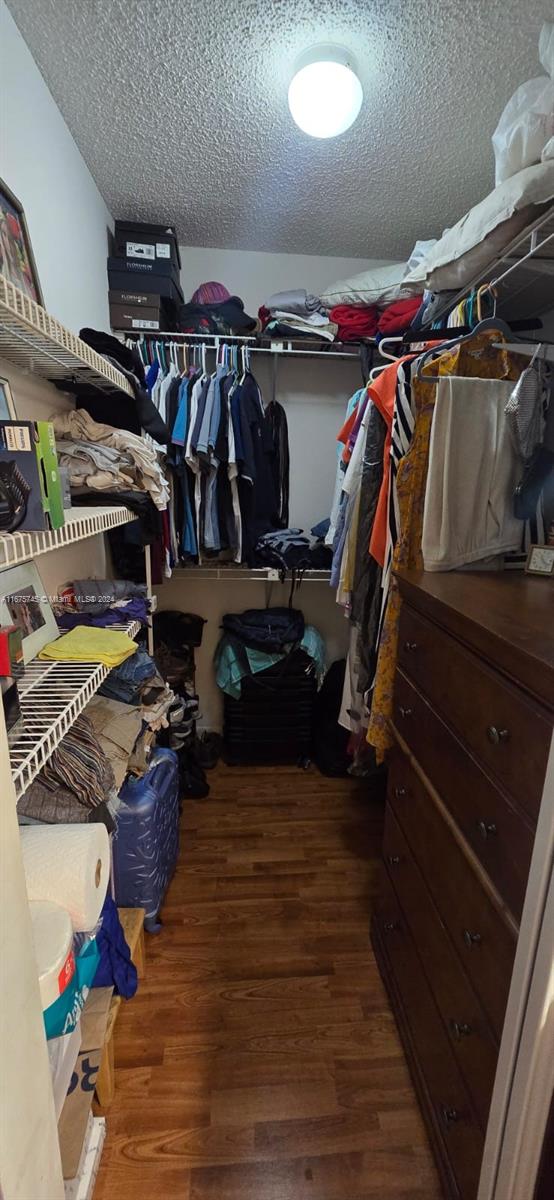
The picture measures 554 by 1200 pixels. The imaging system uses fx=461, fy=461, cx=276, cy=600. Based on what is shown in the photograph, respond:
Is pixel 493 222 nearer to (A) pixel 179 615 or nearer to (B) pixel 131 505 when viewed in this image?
(B) pixel 131 505

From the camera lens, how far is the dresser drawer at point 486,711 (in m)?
0.64

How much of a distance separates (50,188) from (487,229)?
1211 millimetres

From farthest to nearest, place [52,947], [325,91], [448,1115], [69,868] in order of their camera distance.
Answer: [325,91], [448,1115], [69,868], [52,947]

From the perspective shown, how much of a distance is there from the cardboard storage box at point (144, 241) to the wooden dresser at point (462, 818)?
1.79 meters

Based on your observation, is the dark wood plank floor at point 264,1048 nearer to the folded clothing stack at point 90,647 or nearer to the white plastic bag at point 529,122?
the folded clothing stack at point 90,647

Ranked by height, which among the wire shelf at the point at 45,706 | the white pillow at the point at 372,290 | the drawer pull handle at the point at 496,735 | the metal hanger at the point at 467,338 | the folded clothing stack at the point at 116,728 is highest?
the white pillow at the point at 372,290

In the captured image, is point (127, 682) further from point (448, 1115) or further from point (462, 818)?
point (448, 1115)

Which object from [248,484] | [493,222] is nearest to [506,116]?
[493,222]

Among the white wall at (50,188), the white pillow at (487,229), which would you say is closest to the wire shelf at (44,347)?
the white wall at (50,188)

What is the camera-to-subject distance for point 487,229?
1073mm

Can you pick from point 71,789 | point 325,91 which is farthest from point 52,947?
→ point 325,91

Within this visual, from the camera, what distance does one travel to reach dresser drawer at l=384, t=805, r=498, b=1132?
2.48 feet

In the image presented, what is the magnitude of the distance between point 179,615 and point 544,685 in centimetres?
191

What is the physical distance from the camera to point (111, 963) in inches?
43.1
